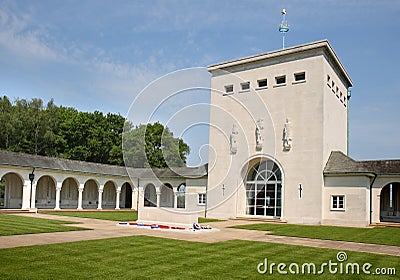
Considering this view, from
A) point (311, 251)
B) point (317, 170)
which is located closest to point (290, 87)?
point (317, 170)

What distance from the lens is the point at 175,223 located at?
18766 millimetres

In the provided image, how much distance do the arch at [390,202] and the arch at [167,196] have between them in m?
21.7

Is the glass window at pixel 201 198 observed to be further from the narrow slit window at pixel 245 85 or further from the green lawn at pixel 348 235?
the green lawn at pixel 348 235

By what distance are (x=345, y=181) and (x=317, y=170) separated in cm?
191

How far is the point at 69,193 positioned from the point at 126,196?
32.3 feet

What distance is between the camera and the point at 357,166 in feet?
86.1

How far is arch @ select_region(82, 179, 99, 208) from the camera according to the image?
134 ft

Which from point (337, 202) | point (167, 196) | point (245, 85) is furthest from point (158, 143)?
point (337, 202)

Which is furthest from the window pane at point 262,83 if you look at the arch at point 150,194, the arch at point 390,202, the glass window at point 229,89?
the arch at point 150,194

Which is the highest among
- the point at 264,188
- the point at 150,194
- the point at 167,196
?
the point at 264,188

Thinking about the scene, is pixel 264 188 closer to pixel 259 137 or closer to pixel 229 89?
pixel 259 137

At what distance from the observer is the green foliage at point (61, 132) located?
49.3 m

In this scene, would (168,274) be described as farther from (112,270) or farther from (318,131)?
(318,131)

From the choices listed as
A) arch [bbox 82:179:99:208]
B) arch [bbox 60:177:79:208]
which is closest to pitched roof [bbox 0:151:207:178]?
arch [bbox 60:177:79:208]
